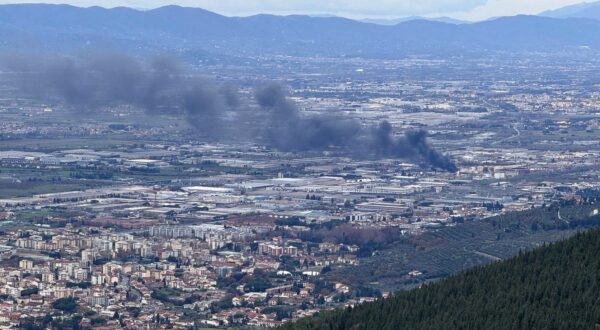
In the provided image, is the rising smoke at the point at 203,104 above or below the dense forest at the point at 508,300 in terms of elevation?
below

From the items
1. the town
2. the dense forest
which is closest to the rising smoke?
the town

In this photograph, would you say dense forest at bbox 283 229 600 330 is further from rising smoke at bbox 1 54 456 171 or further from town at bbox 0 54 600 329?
rising smoke at bbox 1 54 456 171

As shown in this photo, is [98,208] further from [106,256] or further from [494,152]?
[494,152]

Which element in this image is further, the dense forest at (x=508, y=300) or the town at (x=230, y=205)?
the town at (x=230, y=205)

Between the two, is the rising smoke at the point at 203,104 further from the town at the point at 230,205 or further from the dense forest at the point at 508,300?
the dense forest at the point at 508,300

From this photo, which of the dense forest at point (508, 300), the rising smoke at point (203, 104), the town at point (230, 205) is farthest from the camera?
the rising smoke at point (203, 104)

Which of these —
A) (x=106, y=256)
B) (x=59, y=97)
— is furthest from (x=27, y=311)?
(x=59, y=97)

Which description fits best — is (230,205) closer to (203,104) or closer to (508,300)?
(508,300)

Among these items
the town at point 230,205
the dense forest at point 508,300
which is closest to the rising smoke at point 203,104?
the town at point 230,205
